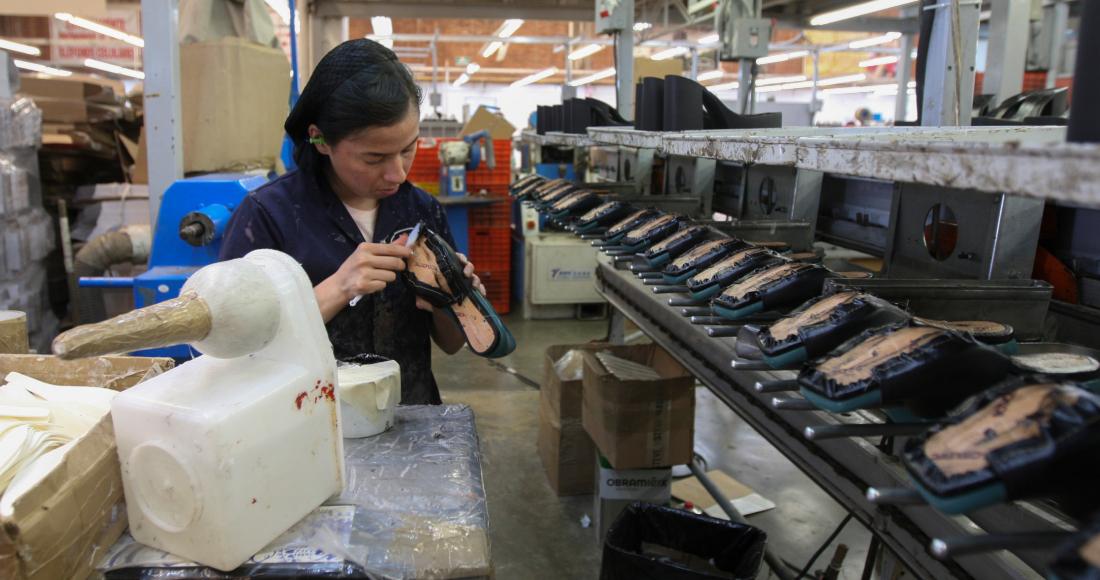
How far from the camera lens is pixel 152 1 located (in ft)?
6.80

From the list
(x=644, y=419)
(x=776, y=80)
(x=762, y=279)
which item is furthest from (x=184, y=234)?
(x=776, y=80)

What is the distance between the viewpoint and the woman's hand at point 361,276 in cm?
130

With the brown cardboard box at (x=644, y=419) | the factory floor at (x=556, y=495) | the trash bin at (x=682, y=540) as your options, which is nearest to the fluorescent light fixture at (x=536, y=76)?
the factory floor at (x=556, y=495)

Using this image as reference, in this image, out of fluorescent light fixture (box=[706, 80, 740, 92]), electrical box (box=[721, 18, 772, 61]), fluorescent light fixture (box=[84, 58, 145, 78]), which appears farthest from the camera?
fluorescent light fixture (box=[706, 80, 740, 92])

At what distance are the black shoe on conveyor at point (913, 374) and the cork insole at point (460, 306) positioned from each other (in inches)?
28.1

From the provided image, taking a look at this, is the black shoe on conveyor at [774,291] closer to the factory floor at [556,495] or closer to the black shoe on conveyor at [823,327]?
the black shoe on conveyor at [823,327]

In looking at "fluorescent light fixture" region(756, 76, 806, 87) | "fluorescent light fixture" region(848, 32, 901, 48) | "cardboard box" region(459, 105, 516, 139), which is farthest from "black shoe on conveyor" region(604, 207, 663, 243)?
"fluorescent light fixture" region(756, 76, 806, 87)

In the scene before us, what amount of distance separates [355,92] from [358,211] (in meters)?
0.34

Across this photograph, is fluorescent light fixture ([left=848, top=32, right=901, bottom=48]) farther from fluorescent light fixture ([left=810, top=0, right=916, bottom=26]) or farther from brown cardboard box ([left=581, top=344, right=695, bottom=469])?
brown cardboard box ([left=581, top=344, right=695, bottom=469])

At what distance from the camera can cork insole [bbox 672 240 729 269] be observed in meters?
1.52

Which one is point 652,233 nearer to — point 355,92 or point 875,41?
point 355,92

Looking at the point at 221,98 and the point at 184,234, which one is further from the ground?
the point at 221,98

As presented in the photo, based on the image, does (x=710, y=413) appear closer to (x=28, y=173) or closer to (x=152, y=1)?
(x=152, y=1)

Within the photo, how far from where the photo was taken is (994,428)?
0.62 metres
